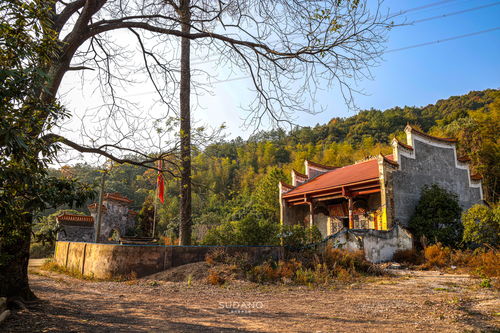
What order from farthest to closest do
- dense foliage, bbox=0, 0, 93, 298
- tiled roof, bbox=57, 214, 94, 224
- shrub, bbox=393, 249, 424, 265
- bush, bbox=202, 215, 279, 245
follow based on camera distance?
tiled roof, bbox=57, 214, 94, 224 < shrub, bbox=393, 249, 424, 265 < bush, bbox=202, 215, 279, 245 < dense foliage, bbox=0, 0, 93, 298

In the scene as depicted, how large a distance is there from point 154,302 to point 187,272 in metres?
2.62

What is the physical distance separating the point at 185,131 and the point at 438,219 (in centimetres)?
1150

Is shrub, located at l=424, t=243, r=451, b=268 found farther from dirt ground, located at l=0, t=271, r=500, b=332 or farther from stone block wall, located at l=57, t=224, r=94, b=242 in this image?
stone block wall, located at l=57, t=224, r=94, b=242

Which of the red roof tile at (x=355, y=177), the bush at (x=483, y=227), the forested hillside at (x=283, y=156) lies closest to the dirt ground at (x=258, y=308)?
the forested hillside at (x=283, y=156)

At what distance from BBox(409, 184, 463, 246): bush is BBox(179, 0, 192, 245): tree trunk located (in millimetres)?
9609

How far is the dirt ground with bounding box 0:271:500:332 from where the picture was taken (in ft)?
15.1

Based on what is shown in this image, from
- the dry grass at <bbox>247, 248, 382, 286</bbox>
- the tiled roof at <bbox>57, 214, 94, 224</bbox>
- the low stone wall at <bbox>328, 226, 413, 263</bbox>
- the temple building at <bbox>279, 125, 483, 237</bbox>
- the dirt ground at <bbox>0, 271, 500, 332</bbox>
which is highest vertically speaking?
the temple building at <bbox>279, 125, 483, 237</bbox>

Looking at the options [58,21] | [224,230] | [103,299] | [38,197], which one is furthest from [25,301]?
[224,230]

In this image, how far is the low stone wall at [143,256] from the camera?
9.53 m

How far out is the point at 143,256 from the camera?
9594 mm

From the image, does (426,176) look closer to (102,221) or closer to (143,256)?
(143,256)

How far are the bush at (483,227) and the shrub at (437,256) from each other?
117 cm


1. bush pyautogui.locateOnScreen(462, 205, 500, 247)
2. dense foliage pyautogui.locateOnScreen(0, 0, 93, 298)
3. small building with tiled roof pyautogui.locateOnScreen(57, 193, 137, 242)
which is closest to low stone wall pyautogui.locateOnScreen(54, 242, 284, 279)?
dense foliage pyautogui.locateOnScreen(0, 0, 93, 298)

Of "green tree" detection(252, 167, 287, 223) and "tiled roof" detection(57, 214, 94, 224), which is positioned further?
"green tree" detection(252, 167, 287, 223)
